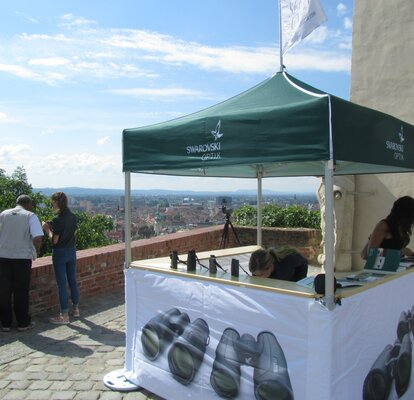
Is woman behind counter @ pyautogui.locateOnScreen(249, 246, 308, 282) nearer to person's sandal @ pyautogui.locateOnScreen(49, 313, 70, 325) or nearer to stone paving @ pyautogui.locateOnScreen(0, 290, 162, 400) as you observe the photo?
stone paving @ pyautogui.locateOnScreen(0, 290, 162, 400)

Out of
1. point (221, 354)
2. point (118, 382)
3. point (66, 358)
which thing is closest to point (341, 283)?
point (221, 354)

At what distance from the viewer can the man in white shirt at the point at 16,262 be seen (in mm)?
5652

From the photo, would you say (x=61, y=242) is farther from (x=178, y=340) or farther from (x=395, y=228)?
(x=395, y=228)

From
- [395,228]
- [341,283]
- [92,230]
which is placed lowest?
[92,230]

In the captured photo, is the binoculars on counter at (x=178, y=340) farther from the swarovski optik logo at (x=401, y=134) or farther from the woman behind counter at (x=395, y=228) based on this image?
the swarovski optik logo at (x=401, y=134)

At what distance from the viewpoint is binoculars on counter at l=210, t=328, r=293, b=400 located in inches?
126

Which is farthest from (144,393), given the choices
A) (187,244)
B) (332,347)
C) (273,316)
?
(187,244)

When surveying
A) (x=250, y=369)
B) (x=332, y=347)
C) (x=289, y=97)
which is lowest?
(x=250, y=369)

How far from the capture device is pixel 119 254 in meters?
7.78

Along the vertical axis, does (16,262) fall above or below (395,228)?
below

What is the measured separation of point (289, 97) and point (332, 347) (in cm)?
181

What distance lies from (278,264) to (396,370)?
50.1 inches

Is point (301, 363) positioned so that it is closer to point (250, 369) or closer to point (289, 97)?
point (250, 369)

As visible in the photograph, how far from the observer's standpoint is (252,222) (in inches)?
506
